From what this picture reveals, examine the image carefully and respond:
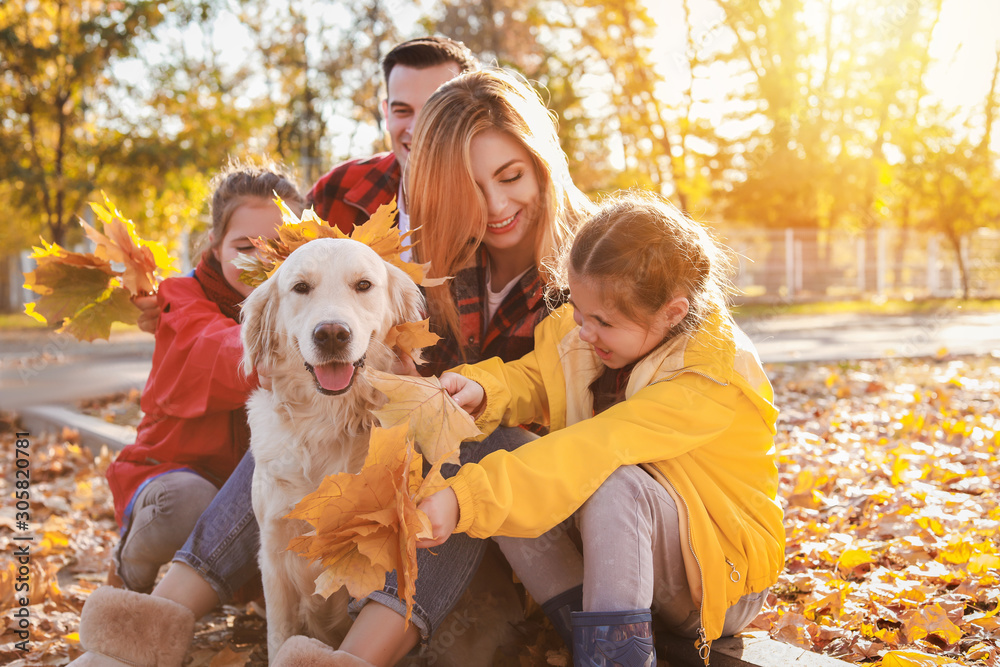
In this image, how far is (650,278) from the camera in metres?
2.24

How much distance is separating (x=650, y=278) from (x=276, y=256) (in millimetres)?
1243

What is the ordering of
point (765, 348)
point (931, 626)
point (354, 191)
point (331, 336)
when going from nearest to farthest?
1. point (331, 336)
2. point (931, 626)
3. point (354, 191)
4. point (765, 348)

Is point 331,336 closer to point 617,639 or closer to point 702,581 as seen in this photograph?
point 617,639

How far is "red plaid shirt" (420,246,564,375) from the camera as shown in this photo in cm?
293

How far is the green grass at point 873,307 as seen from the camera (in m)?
19.4

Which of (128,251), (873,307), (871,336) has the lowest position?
(873,307)

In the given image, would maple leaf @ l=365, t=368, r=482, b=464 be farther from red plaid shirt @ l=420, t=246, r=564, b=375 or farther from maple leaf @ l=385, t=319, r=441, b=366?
red plaid shirt @ l=420, t=246, r=564, b=375

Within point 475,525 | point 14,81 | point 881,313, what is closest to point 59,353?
point 14,81

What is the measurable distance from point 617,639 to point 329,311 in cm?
120

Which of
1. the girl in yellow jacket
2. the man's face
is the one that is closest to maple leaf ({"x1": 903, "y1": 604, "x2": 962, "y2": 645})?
the girl in yellow jacket

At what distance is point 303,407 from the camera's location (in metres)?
2.49

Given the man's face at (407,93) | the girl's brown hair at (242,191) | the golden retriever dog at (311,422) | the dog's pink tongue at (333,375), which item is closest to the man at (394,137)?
the man's face at (407,93)

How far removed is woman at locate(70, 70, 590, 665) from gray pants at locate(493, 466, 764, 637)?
42cm

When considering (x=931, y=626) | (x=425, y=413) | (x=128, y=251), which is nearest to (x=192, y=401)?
(x=128, y=251)
